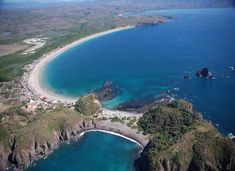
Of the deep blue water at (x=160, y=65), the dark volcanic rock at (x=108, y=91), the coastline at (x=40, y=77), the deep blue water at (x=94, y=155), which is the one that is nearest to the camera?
the deep blue water at (x=94, y=155)

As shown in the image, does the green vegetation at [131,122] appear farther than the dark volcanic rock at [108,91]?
No

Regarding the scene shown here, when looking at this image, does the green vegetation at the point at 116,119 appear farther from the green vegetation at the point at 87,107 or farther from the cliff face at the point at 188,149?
the cliff face at the point at 188,149

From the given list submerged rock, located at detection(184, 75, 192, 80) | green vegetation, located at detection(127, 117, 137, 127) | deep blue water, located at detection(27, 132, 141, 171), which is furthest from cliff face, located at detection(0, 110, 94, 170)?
submerged rock, located at detection(184, 75, 192, 80)

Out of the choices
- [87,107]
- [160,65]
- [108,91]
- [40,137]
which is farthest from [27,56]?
[40,137]

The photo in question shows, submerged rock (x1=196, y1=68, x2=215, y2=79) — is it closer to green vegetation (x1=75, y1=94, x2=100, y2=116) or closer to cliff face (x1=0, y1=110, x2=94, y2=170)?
green vegetation (x1=75, y1=94, x2=100, y2=116)

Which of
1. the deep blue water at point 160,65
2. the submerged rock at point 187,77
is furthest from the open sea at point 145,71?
the submerged rock at point 187,77

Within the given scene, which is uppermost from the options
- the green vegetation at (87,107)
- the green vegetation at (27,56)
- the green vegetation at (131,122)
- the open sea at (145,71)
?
the green vegetation at (87,107)

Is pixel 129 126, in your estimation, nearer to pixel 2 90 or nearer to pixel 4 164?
pixel 4 164

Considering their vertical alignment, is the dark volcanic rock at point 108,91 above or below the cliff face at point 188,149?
below
